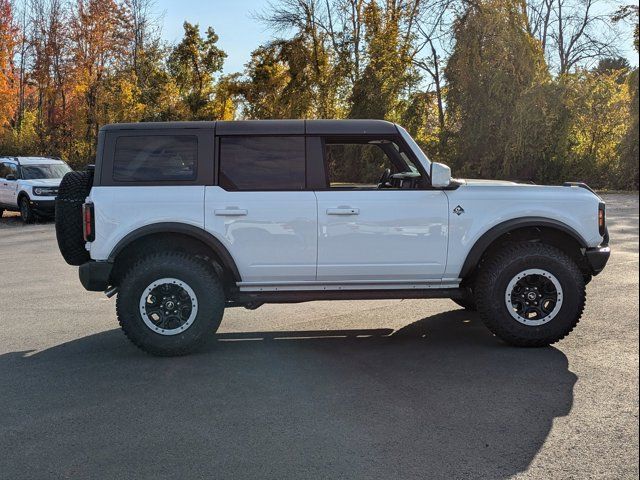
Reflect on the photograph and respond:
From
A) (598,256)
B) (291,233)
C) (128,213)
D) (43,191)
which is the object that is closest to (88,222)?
(128,213)

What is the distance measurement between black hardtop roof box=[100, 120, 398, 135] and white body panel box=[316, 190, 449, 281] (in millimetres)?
611

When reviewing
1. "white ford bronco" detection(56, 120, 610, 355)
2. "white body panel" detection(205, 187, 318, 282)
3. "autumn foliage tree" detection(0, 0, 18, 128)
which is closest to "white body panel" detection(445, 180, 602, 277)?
"white ford bronco" detection(56, 120, 610, 355)

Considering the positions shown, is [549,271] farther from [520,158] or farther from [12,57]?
[12,57]

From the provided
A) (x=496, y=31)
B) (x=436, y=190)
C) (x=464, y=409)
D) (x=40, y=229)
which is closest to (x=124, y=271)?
(x=436, y=190)

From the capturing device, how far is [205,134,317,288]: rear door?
18.2 ft

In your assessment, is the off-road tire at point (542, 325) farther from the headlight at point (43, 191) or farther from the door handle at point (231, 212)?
the headlight at point (43, 191)

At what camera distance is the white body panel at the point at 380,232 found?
556 centimetres

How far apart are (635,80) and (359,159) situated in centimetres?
554

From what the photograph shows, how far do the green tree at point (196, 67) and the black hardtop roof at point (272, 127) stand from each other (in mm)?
25639

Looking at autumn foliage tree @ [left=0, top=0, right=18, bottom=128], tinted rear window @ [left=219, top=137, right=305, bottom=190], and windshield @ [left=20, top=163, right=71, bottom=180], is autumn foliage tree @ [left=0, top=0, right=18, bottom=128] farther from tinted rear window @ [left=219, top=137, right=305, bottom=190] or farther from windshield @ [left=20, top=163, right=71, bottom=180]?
tinted rear window @ [left=219, top=137, right=305, bottom=190]

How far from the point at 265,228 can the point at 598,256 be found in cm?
292

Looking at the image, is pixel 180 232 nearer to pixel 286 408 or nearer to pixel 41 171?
pixel 286 408

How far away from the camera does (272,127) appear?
573 centimetres

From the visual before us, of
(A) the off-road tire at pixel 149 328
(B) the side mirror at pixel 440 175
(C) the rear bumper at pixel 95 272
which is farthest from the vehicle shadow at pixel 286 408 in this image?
Answer: (B) the side mirror at pixel 440 175
